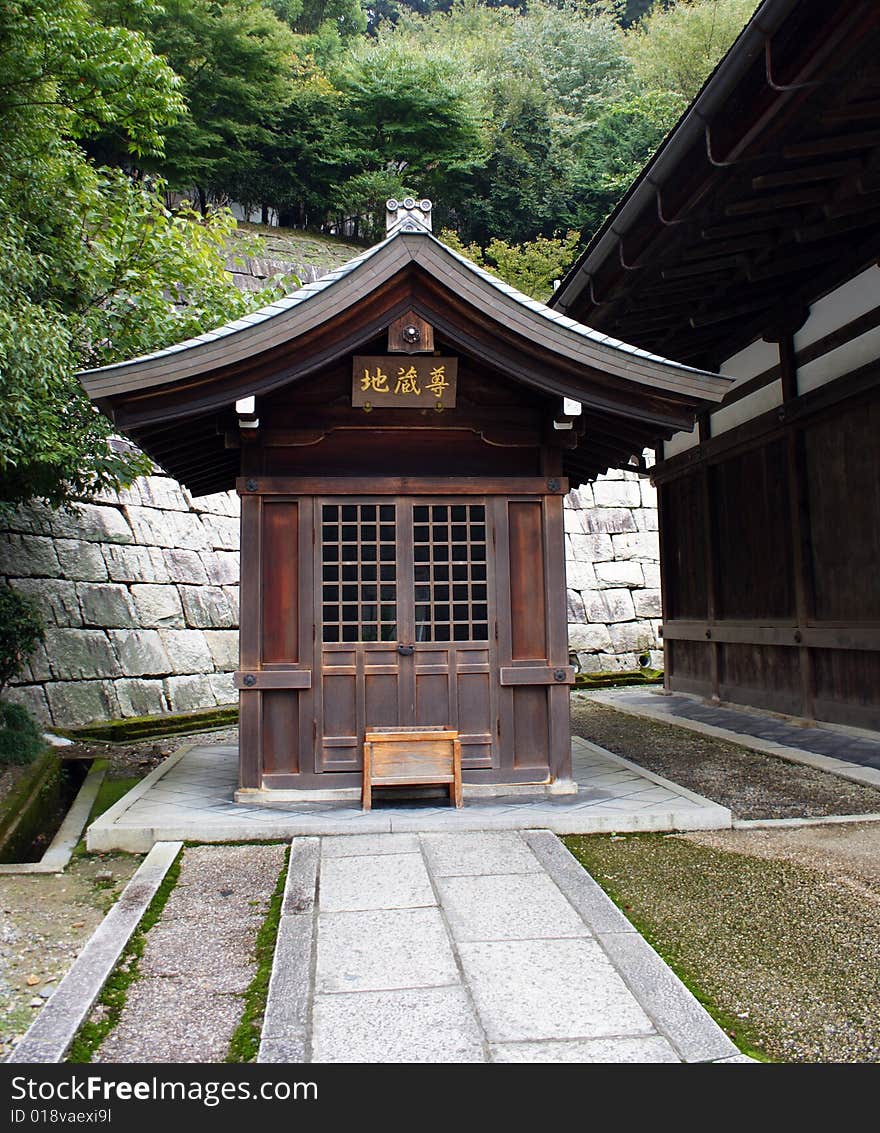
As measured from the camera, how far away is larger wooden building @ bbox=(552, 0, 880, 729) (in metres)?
5.16

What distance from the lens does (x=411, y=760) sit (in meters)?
5.96

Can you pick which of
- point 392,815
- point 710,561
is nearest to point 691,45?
point 710,561

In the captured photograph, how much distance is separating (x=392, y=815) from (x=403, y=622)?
4.73 ft

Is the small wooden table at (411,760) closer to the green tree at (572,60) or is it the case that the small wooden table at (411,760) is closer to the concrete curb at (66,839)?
the concrete curb at (66,839)

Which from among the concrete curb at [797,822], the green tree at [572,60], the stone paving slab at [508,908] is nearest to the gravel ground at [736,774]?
the concrete curb at [797,822]

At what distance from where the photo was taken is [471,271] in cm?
594

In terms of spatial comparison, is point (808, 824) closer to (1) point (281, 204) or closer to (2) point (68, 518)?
(2) point (68, 518)

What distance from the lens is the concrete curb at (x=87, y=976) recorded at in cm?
282

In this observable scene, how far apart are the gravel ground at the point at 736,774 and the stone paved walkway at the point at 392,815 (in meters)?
0.51

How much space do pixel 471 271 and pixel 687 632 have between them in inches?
308

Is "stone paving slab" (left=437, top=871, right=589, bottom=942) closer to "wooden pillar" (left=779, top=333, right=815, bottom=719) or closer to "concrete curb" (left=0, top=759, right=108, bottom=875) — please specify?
"concrete curb" (left=0, top=759, right=108, bottom=875)

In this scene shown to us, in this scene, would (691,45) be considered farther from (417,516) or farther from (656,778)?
(656,778)

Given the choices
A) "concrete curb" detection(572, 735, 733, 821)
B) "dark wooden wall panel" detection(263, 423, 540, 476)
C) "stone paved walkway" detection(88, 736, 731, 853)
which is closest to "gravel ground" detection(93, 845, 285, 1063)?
"stone paved walkway" detection(88, 736, 731, 853)

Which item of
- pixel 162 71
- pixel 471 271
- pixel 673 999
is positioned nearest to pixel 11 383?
pixel 162 71
